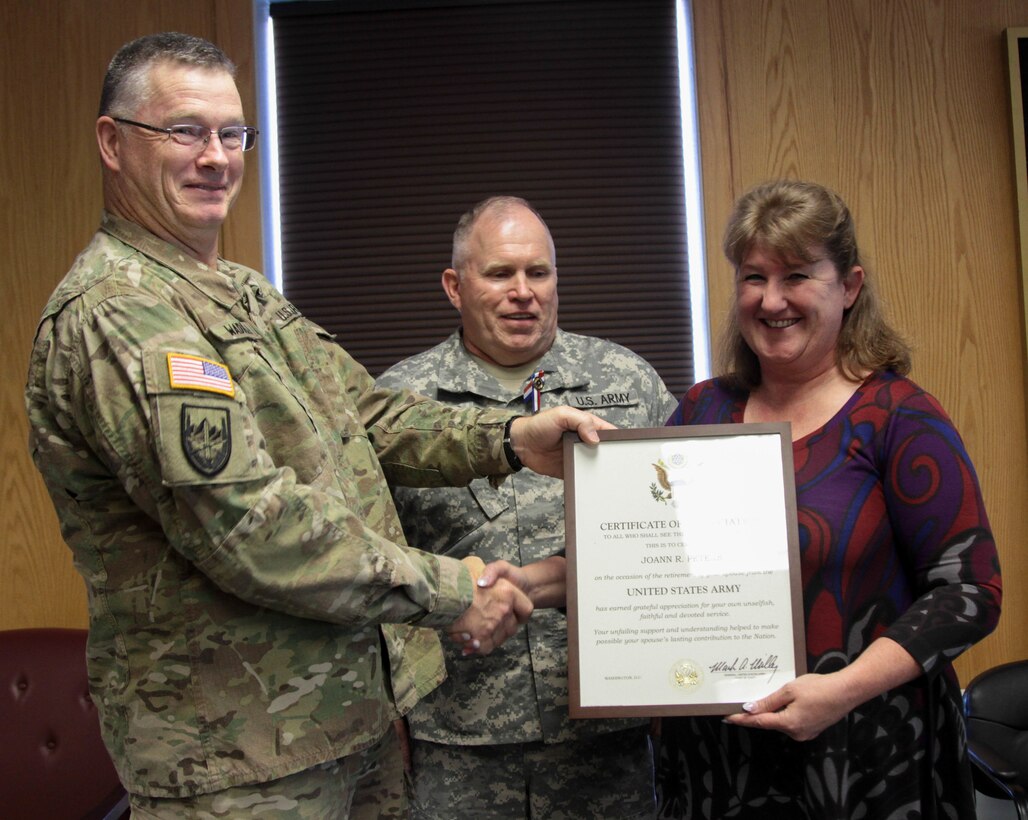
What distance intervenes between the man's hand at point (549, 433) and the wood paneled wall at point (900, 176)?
148 cm

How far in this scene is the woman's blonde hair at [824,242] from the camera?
1.78m

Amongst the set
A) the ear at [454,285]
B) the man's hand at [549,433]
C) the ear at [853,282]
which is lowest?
the man's hand at [549,433]

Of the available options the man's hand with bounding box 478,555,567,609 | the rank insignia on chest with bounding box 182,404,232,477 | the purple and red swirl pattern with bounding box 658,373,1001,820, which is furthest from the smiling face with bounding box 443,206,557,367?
the rank insignia on chest with bounding box 182,404,232,477

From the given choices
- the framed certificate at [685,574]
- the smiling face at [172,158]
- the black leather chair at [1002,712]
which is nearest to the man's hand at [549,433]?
the framed certificate at [685,574]

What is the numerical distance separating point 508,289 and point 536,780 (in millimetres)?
1114

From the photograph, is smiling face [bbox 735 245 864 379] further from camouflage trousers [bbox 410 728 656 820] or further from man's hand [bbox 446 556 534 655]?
camouflage trousers [bbox 410 728 656 820]

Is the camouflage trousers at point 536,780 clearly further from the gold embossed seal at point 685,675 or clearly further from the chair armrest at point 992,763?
the chair armrest at point 992,763

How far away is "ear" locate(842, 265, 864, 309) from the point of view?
1852 mm

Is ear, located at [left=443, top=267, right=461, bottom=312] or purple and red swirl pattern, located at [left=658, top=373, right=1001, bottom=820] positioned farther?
ear, located at [left=443, top=267, right=461, bottom=312]

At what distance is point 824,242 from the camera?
70.3 inches

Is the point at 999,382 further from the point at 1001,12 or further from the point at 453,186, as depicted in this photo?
the point at 453,186

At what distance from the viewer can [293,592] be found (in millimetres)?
1476

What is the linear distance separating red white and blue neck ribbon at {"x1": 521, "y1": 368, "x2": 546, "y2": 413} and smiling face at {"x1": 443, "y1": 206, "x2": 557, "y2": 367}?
0.24 ft

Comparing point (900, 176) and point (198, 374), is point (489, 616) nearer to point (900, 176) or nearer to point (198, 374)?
point (198, 374)
